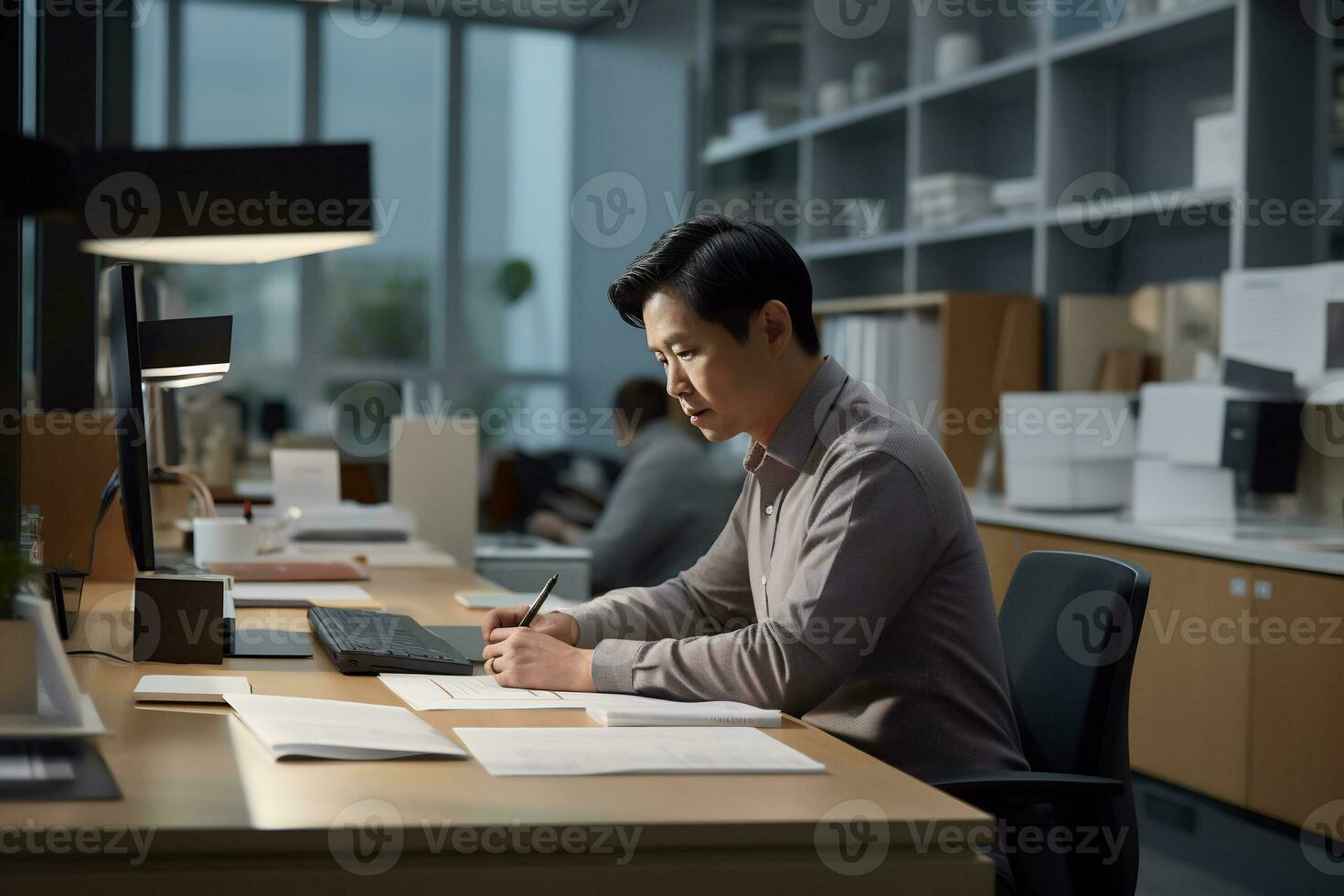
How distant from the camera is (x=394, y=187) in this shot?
27.2ft

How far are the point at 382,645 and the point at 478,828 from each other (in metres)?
0.75

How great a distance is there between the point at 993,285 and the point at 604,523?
1.75 m

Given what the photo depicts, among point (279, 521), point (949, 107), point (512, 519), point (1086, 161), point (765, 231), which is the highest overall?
point (949, 107)

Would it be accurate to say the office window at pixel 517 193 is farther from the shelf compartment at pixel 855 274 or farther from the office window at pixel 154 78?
the shelf compartment at pixel 855 274

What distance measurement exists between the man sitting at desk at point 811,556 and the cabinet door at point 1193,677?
64.4 inches

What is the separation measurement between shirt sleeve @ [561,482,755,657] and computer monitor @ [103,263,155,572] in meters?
0.58

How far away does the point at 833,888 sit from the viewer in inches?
41.1

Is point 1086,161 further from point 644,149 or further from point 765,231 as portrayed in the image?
point 644,149

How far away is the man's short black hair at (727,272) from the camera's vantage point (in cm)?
164

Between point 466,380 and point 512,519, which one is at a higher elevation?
point 466,380

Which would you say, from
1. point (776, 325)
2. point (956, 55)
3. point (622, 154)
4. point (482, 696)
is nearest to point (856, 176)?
point (956, 55)

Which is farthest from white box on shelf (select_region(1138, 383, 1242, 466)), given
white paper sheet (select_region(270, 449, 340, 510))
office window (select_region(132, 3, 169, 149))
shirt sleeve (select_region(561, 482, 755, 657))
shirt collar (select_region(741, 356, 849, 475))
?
office window (select_region(132, 3, 169, 149))

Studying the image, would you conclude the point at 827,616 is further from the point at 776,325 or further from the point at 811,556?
the point at 776,325

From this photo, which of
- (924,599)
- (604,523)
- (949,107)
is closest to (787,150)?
(949,107)
